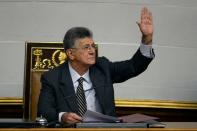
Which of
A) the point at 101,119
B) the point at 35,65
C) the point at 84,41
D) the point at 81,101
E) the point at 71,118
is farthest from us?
the point at 35,65

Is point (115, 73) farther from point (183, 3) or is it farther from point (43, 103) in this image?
point (183, 3)

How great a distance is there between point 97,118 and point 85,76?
2.55 ft

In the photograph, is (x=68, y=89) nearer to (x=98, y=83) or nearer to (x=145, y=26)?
(x=98, y=83)

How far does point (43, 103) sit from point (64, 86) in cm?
16

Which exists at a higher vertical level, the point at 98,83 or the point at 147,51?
the point at 147,51

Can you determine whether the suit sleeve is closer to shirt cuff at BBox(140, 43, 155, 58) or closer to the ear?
shirt cuff at BBox(140, 43, 155, 58)

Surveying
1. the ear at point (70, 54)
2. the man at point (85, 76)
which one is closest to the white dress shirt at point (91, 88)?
the man at point (85, 76)

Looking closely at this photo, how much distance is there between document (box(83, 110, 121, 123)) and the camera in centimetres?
174

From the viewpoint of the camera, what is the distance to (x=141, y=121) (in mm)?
1740

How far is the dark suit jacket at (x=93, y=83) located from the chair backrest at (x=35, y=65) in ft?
0.90

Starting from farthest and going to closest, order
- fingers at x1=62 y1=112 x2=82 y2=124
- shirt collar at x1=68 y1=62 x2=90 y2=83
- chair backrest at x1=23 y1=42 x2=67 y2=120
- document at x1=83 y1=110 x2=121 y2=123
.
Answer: chair backrest at x1=23 y1=42 x2=67 y2=120
shirt collar at x1=68 y1=62 x2=90 y2=83
fingers at x1=62 y1=112 x2=82 y2=124
document at x1=83 y1=110 x2=121 y2=123

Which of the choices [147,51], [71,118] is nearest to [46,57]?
[147,51]

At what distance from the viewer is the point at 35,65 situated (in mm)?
2836

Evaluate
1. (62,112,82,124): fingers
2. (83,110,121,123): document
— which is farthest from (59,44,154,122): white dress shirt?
(83,110,121,123): document
